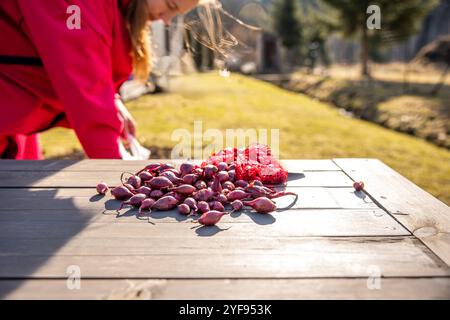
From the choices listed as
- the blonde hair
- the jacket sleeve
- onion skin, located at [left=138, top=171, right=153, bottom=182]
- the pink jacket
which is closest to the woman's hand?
the blonde hair

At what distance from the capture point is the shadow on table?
1115 millimetres

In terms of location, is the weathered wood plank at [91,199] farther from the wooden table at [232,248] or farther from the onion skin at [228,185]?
the onion skin at [228,185]

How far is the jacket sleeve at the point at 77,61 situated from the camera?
81.6 inches

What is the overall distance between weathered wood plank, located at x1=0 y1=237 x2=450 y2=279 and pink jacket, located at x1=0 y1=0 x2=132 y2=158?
103 centimetres

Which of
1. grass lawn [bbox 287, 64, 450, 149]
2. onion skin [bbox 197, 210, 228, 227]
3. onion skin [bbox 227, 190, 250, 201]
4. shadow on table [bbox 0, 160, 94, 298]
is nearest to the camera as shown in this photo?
shadow on table [bbox 0, 160, 94, 298]

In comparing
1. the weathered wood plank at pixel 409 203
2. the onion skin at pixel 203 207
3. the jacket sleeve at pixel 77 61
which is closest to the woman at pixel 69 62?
the jacket sleeve at pixel 77 61

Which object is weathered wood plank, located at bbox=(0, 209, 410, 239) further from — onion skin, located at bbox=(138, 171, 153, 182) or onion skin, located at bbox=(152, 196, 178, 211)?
onion skin, located at bbox=(138, 171, 153, 182)

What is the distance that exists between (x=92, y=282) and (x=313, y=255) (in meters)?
0.54

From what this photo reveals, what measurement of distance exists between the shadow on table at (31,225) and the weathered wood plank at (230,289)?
62mm

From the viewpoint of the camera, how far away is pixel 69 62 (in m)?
2.07

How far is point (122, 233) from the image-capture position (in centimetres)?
132

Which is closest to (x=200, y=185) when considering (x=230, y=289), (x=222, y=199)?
(x=222, y=199)

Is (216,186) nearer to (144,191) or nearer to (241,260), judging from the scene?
(144,191)
